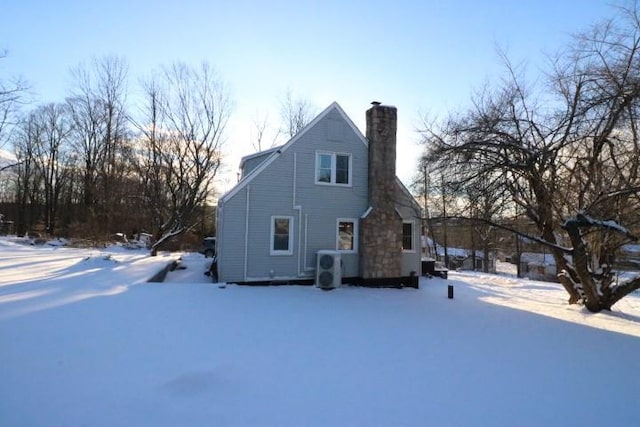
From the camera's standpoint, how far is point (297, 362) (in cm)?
556

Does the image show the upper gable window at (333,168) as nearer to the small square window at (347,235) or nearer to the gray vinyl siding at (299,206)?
the gray vinyl siding at (299,206)

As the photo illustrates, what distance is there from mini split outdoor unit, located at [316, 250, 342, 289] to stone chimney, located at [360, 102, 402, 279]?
3.93 feet

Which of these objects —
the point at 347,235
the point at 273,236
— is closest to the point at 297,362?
the point at 273,236

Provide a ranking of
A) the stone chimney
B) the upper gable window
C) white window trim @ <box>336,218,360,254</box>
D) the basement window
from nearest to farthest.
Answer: the stone chimney → the upper gable window → white window trim @ <box>336,218,360,254</box> → the basement window

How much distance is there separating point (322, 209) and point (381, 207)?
2.15m

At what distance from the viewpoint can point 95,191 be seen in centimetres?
3188

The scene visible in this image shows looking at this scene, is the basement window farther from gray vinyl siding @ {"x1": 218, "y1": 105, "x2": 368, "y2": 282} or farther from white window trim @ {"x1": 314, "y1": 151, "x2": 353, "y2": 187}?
white window trim @ {"x1": 314, "y1": 151, "x2": 353, "y2": 187}

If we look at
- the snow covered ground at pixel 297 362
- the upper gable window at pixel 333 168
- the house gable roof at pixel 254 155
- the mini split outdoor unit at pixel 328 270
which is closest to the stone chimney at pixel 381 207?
the upper gable window at pixel 333 168

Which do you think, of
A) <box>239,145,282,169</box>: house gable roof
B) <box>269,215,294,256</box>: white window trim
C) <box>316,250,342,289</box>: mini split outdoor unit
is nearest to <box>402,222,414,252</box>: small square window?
<box>316,250,342,289</box>: mini split outdoor unit

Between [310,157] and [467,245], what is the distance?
1216 inches

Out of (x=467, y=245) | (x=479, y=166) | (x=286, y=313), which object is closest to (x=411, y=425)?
(x=286, y=313)

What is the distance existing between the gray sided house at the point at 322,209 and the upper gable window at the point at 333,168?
0.12ft

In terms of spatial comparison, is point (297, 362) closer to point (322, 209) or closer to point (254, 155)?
point (322, 209)

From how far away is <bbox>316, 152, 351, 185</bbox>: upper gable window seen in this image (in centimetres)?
1351
